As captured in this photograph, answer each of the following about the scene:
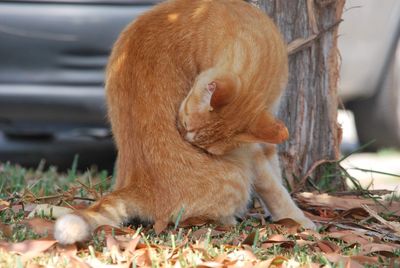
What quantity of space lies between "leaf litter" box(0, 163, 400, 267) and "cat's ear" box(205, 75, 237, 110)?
58cm

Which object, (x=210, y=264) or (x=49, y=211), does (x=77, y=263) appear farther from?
(x=49, y=211)

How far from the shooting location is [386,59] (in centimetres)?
764

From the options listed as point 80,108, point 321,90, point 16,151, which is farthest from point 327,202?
point 16,151

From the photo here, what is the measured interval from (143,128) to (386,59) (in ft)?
12.7

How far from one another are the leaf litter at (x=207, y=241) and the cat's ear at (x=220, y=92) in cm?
58

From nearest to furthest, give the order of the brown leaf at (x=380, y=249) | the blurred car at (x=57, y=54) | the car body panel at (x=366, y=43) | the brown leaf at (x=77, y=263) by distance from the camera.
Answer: the brown leaf at (x=77, y=263), the brown leaf at (x=380, y=249), the blurred car at (x=57, y=54), the car body panel at (x=366, y=43)

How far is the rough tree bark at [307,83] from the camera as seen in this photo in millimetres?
5285

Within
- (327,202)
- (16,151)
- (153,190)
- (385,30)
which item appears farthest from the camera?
(16,151)

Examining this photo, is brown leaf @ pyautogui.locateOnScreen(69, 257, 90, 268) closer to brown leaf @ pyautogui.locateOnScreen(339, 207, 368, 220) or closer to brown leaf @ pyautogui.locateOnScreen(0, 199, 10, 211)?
brown leaf @ pyautogui.locateOnScreen(0, 199, 10, 211)

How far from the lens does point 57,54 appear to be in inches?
268

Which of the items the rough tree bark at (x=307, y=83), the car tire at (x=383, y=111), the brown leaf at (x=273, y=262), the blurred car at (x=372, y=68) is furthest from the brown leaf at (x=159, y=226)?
the car tire at (x=383, y=111)

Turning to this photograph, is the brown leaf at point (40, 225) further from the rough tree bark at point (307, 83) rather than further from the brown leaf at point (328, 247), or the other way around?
the rough tree bark at point (307, 83)

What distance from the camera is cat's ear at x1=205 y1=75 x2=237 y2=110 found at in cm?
418

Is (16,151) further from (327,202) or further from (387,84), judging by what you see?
(327,202)
